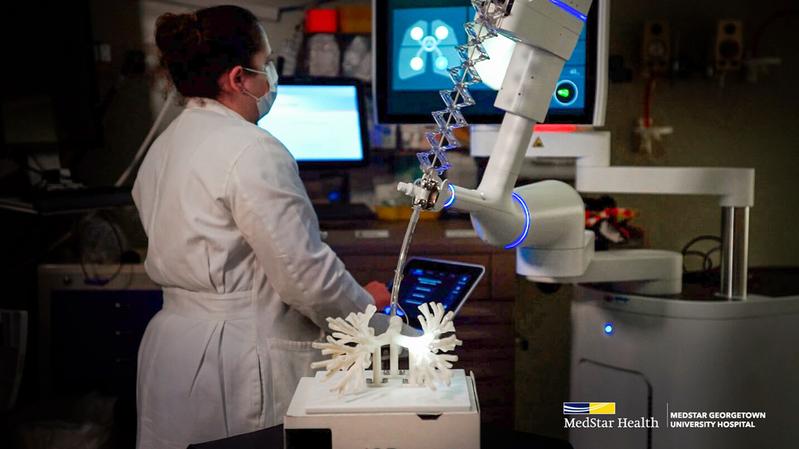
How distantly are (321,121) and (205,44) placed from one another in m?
1.13

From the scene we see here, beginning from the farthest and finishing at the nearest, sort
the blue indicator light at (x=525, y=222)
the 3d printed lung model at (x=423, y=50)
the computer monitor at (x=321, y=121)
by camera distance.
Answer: the computer monitor at (x=321, y=121), the 3d printed lung model at (x=423, y=50), the blue indicator light at (x=525, y=222)

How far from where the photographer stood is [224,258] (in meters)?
1.65

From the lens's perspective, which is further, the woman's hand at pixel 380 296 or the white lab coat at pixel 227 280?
the woman's hand at pixel 380 296

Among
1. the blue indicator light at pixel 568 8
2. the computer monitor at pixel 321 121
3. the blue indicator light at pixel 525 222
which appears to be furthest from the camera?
the computer monitor at pixel 321 121

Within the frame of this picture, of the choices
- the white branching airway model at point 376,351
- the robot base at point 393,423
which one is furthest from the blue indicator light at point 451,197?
the robot base at point 393,423

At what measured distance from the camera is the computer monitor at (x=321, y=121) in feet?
9.17

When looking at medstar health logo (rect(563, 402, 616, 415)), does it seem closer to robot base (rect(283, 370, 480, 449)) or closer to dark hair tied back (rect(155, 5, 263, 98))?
robot base (rect(283, 370, 480, 449))

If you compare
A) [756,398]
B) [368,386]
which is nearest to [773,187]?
[756,398]

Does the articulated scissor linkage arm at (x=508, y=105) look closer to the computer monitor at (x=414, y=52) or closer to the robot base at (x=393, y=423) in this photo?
the robot base at (x=393, y=423)

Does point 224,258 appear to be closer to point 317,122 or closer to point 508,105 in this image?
point 508,105

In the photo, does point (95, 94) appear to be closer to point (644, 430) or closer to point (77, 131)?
point (77, 131)

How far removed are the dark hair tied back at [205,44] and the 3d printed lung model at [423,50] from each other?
0.43 meters

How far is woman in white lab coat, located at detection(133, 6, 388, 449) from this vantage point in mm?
1595

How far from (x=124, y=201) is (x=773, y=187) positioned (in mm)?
2388
